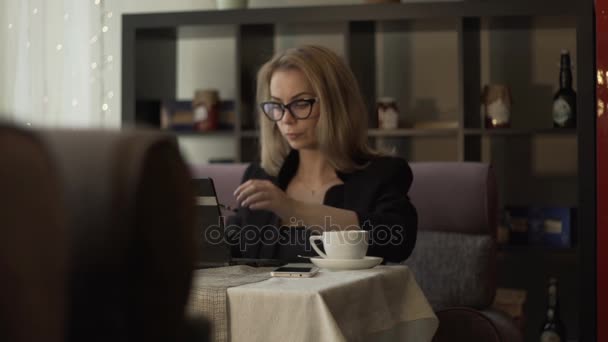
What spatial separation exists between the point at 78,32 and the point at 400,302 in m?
2.38

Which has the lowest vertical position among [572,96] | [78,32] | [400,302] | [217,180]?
[400,302]

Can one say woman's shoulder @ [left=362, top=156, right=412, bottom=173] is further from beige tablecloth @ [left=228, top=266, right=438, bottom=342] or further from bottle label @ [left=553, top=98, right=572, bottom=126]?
bottle label @ [left=553, top=98, right=572, bottom=126]

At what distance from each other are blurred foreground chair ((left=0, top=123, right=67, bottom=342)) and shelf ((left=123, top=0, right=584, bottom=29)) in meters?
3.08

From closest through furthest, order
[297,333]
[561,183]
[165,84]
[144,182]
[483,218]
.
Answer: [144,182] < [297,333] < [483,218] < [561,183] < [165,84]

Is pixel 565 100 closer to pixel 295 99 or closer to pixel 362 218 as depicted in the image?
pixel 295 99

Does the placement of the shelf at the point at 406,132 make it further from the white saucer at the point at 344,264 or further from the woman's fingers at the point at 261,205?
the white saucer at the point at 344,264

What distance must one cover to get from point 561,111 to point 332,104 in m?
1.45

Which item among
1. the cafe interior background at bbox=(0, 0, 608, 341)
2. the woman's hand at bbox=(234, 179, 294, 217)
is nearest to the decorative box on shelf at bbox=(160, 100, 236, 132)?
the cafe interior background at bbox=(0, 0, 608, 341)

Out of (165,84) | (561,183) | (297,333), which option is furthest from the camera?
(165,84)

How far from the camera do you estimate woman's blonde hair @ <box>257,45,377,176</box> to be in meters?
2.40

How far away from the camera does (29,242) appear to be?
618mm

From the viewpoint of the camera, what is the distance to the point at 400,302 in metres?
1.70

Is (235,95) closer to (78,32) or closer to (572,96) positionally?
(78,32)

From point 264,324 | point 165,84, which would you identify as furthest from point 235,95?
point 264,324
